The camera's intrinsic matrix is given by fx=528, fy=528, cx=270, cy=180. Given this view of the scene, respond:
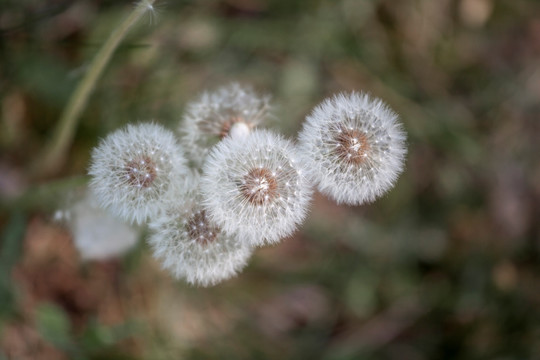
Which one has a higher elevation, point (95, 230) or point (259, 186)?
point (95, 230)

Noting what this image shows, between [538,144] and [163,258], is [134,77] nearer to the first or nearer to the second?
[163,258]

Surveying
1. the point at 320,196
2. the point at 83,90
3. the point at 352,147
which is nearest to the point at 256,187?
the point at 352,147

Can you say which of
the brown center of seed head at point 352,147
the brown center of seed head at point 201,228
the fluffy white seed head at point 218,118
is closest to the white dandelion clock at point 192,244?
the brown center of seed head at point 201,228

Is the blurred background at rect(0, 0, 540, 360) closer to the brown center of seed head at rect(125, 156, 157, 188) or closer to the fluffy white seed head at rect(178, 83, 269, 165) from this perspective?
the fluffy white seed head at rect(178, 83, 269, 165)

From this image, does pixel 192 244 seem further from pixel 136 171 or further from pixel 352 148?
Result: pixel 352 148

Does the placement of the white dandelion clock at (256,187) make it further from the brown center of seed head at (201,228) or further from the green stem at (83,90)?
the green stem at (83,90)

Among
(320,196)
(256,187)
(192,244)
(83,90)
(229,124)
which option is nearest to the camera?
(256,187)

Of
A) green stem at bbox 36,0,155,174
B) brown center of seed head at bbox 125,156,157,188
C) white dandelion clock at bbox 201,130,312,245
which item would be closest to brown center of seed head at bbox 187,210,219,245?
white dandelion clock at bbox 201,130,312,245
